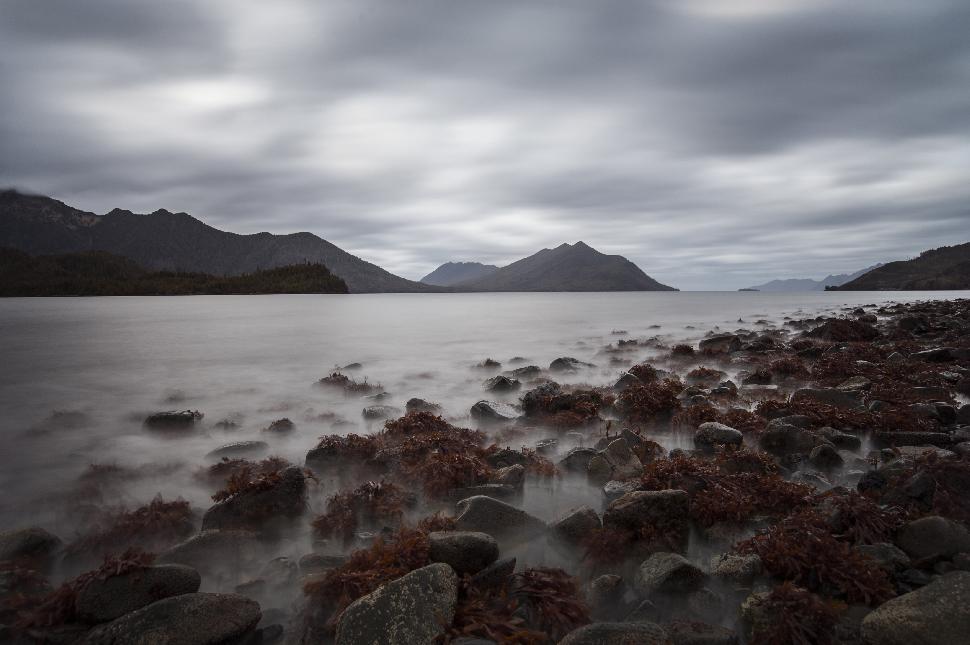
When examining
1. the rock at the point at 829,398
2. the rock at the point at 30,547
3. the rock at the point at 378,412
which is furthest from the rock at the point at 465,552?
the rock at the point at 829,398

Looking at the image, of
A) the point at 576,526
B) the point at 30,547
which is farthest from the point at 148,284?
the point at 576,526

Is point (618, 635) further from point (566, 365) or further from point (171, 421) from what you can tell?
point (566, 365)

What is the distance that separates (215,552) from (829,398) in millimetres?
12619

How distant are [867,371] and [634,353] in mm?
10414

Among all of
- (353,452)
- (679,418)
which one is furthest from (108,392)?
(679,418)

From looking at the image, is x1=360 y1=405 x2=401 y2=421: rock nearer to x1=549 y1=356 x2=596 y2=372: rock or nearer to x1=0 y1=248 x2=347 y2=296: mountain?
x1=549 y1=356 x2=596 y2=372: rock

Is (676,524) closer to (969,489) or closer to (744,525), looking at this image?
(744,525)

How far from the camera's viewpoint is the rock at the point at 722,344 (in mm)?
23073

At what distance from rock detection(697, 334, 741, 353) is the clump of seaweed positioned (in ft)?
65.1

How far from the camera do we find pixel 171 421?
1147 centimetres

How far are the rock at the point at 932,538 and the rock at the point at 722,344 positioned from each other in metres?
18.4

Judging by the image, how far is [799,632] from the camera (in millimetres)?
4043

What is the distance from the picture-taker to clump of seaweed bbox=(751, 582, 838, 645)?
159 inches

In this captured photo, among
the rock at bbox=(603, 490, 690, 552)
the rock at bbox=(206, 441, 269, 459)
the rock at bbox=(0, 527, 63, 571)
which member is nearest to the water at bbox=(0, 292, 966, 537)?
the rock at bbox=(206, 441, 269, 459)
